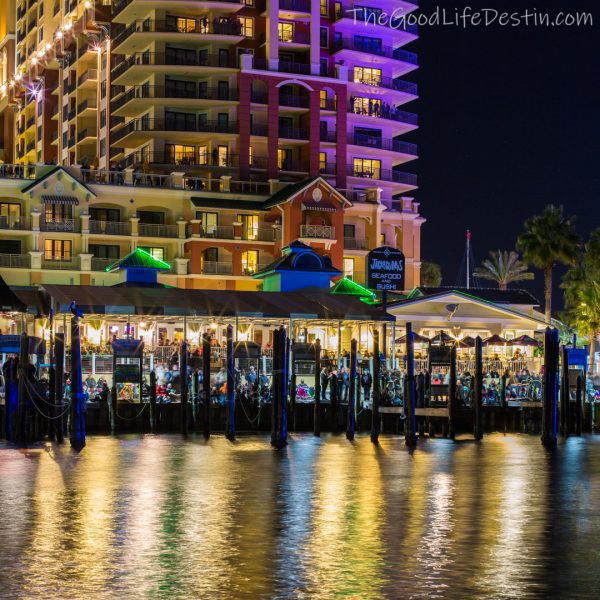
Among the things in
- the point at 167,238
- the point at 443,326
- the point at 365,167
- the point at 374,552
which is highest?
the point at 365,167

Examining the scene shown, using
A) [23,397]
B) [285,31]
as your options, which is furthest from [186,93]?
[23,397]

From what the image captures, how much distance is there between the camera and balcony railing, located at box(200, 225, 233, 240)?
321 ft

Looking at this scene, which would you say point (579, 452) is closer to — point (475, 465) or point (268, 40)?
point (475, 465)

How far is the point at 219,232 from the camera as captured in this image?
98688 mm

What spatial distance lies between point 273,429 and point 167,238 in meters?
57.3

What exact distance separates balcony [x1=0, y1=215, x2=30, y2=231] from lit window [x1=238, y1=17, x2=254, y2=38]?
28.8 meters

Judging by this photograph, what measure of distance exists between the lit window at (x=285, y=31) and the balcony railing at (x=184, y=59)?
612cm

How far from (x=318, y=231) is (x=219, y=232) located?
8107mm

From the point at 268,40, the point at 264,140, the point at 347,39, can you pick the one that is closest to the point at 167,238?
the point at 264,140

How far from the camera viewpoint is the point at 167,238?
Result: 97.0 m

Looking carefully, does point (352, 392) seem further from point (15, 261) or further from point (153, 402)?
point (15, 261)

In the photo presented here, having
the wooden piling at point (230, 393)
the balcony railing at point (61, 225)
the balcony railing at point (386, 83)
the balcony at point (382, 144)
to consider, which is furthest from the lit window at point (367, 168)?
the wooden piling at point (230, 393)

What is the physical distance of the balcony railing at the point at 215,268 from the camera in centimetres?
9725

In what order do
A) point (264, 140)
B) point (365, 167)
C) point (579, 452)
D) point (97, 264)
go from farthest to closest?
point (365, 167) < point (264, 140) < point (97, 264) < point (579, 452)
